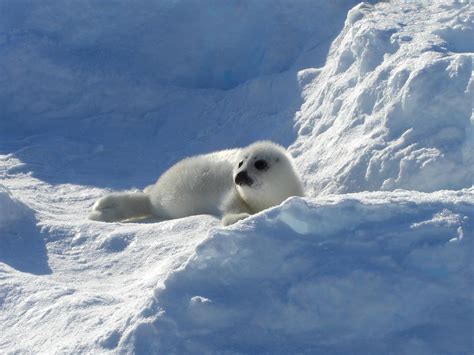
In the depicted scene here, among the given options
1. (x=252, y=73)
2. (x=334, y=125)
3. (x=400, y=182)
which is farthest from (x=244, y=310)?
(x=252, y=73)

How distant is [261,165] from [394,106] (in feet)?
3.27

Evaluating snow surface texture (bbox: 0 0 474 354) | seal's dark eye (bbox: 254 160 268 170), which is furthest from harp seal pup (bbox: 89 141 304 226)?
snow surface texture (bbox: 0 0 474 354)

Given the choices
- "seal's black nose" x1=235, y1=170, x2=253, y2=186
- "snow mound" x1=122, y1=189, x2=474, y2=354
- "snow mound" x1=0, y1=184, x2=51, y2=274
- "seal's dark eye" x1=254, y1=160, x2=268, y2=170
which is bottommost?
"snow mound" x1=122, y1=189, x2=474, y2=354

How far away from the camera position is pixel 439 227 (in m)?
3.54

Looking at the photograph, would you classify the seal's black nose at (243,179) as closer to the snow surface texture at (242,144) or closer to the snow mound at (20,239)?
the snow surface texture at (242,144)

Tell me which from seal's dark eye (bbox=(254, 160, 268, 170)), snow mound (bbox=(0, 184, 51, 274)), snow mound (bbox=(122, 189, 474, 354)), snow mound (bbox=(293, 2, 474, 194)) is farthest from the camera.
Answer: seal's dark eye (bbox=(254, 160, 268, 170))

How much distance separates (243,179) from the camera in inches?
219

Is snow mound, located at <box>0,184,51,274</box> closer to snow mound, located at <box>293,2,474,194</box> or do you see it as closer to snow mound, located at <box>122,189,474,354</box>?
snow mound, located at <box>122,189,474,354</box>

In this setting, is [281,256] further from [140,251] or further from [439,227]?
[140,251]

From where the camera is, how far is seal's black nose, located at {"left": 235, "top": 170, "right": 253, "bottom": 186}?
5574 millimetres

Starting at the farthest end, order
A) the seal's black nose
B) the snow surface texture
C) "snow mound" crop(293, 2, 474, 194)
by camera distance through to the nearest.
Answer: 1. the seal's black nose
2. "snow mound" crop(293, 2, 474, 194)
3. the snow surface texture

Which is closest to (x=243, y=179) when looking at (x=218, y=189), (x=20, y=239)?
(x=218, y=189)

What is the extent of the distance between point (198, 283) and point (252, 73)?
506 cm

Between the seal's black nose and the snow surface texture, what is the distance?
0.42m
